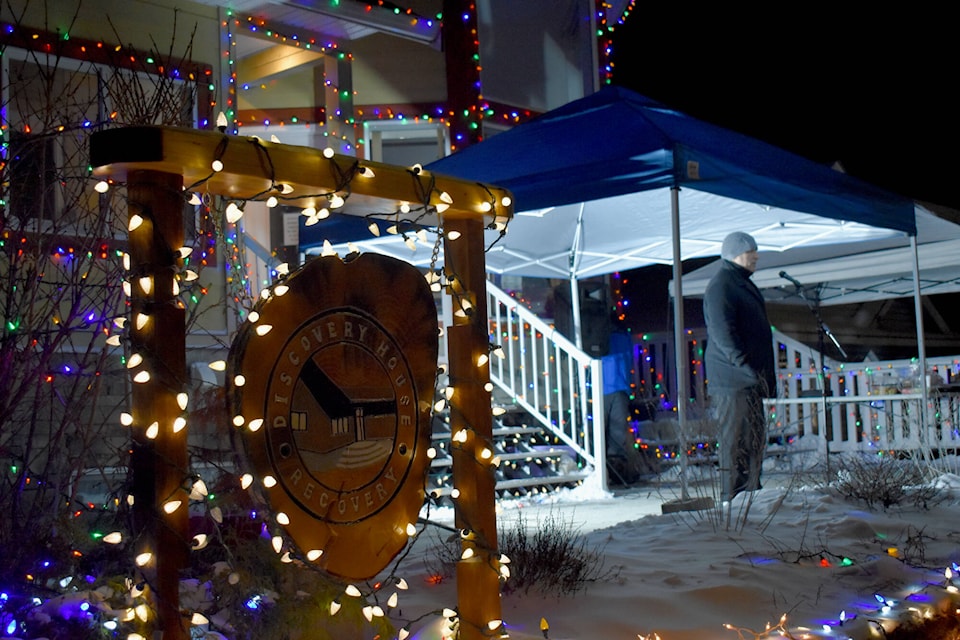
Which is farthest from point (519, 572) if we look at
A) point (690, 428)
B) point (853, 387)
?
point (853, 387)

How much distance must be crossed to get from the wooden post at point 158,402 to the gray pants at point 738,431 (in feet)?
15.5

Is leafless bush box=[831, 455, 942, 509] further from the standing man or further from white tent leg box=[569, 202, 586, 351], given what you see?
white tent leg box=[569, 202, 586, 351]

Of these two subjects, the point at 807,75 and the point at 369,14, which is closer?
the point at 369,14

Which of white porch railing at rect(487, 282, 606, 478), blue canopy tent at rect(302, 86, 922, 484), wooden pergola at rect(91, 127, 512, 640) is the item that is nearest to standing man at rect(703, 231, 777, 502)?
blue canopy tent at rect(302, 86, 922, 484)

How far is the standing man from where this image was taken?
6648mm

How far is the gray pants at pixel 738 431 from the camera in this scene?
652 centimetres

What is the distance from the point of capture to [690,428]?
796cm

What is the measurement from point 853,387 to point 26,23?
10.2 metres

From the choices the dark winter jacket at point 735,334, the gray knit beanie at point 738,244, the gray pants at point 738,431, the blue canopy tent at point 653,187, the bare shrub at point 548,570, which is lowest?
the bare shrub at point 548,570

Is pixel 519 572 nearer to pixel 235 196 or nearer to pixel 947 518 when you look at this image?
pixel 235 196

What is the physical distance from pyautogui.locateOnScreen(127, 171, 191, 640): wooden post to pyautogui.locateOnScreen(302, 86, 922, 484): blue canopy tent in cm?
366

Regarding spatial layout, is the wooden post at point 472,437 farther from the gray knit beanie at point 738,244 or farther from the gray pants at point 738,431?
the gray knit beanie at point 738,244

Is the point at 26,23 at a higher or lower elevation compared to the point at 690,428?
higher

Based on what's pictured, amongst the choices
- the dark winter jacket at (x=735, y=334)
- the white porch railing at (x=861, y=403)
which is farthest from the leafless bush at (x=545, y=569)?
the white porch railing at (x=861, y=403)
